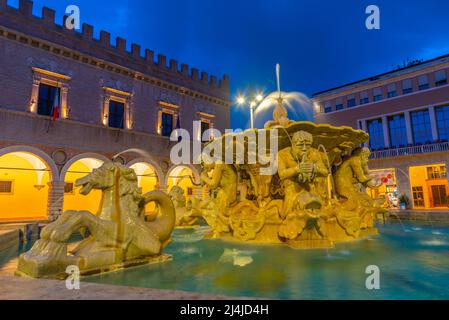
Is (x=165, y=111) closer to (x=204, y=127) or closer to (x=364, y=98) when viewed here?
(x=204, y=127)

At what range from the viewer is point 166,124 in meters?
22.0

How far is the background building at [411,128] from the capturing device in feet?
71.8

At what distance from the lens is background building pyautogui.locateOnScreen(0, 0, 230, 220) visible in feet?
48.8

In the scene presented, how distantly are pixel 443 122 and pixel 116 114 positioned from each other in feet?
81.1

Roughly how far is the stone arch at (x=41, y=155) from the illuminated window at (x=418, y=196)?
2536 centimetres

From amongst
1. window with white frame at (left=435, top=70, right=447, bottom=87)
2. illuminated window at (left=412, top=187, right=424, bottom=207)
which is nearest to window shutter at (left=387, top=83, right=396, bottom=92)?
window with white frame at (left=435, top=70, right=447, bottom=87)

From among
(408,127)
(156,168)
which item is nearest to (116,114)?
(156,168)

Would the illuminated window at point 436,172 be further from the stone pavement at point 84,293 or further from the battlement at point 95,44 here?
the stone pavement at point 84,293

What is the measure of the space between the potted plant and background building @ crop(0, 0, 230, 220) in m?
15.2

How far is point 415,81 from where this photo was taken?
2372 centimetres

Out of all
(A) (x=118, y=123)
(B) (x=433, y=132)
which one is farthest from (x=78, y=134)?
(B) (x=433, y=132)

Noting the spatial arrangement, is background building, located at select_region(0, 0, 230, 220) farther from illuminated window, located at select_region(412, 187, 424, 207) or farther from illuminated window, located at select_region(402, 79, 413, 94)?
illuminated window, located at select_region(402, 79, 413, 94)
